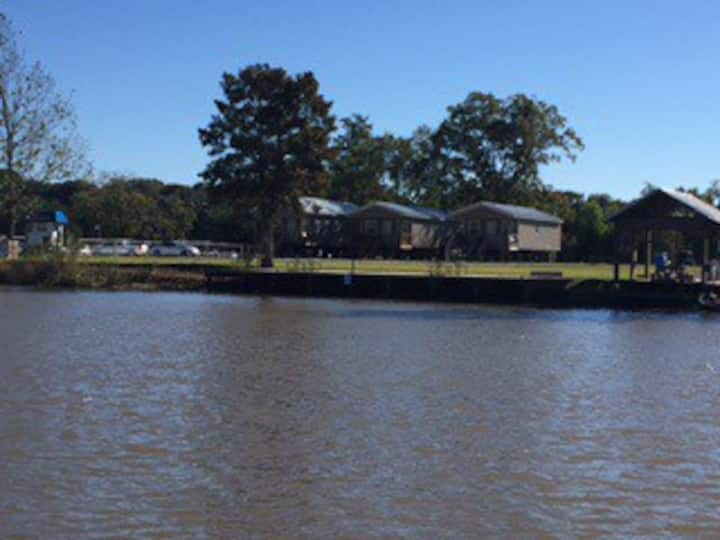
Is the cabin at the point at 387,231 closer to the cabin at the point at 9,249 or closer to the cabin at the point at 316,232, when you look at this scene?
the cabin at the point at 316,232

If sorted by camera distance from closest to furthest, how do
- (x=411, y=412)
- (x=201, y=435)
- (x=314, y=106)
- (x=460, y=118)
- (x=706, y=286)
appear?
(x=201, y=435) → (x=411, y=412) → (x=706, y=286) → (x=314, y=106) → (x=460, y=118)

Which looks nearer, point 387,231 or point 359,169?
point 387,231

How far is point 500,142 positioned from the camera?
100875 mm

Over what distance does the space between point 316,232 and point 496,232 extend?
48.7 feet

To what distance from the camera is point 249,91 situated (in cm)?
6444

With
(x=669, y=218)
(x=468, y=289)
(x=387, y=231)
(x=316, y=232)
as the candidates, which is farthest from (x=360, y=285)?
(x=316, y=232)

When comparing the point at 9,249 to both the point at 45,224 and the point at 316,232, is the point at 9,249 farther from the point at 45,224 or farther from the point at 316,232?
the point at 316,232

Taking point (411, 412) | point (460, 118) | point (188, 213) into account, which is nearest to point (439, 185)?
point (460, 118)

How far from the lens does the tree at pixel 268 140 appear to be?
63.5m

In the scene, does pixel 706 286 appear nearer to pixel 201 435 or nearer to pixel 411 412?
pixel 411 412

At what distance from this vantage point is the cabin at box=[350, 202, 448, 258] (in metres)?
84.4

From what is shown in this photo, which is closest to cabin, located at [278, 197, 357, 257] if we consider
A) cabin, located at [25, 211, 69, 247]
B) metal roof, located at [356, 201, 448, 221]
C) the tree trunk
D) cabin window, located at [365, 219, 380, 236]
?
cabin window, located at [365, 219, 380, 236]

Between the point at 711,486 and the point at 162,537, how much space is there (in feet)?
23.3

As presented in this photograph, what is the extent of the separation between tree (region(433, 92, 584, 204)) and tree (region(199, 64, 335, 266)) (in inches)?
1541
